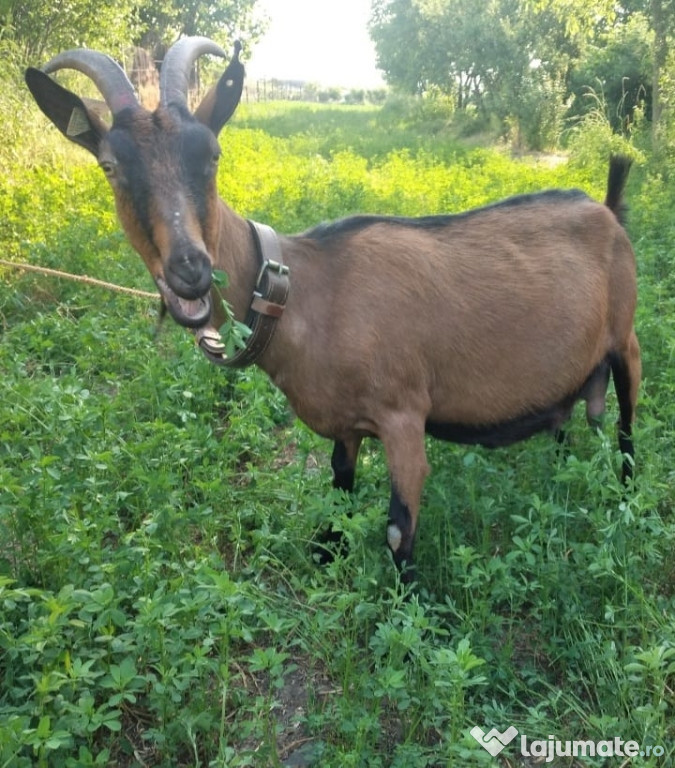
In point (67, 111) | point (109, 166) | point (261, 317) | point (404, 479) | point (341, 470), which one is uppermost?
point (67, 111)

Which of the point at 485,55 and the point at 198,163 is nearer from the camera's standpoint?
the point at 198,163

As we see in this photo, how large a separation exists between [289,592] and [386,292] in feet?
4.12

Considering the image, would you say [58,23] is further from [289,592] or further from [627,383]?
[289,592]

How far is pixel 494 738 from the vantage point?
2234 mm

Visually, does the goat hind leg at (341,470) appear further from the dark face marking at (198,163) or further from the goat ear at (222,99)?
the goat ear at (222,99)

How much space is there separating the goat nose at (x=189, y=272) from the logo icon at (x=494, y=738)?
60.7 inches

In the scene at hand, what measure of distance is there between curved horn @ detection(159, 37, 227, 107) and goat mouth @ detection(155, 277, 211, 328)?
690 mm

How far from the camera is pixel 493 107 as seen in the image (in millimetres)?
24812

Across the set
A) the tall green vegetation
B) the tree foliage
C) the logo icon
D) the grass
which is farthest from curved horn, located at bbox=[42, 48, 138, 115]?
the tall green vegetation

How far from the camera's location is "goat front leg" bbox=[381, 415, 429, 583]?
2902mm

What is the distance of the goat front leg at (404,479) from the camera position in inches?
114

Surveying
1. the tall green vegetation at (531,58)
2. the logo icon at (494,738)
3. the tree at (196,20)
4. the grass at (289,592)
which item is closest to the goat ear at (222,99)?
the grass at (289,592)

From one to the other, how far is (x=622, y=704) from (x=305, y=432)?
1.80 metres

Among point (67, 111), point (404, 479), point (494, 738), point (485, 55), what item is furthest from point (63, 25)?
point (485, 55)
